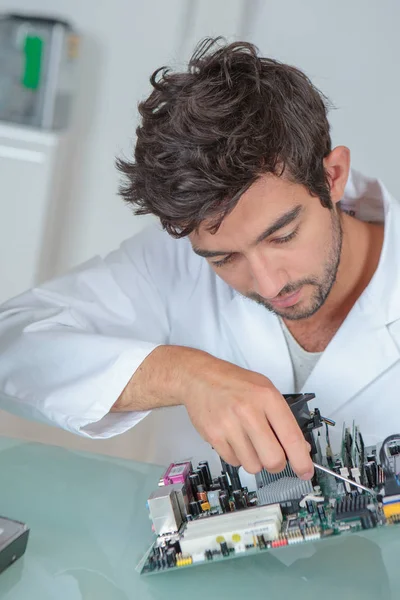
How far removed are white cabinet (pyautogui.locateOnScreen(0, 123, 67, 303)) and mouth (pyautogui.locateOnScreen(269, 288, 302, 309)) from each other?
154 centimetres

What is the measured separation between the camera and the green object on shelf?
2.70m

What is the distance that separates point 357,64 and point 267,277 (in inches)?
54.6

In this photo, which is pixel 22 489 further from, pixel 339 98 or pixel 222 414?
pixel 339 98

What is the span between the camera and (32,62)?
271 centimetres

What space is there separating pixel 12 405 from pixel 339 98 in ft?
5.16

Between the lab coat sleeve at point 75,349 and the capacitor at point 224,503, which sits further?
the lab coat sleeve at point 75,349

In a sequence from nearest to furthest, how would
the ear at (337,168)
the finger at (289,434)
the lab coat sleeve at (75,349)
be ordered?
the finger at (289,434), the lab coat sleeve at (75,349), the ear at (337,168)

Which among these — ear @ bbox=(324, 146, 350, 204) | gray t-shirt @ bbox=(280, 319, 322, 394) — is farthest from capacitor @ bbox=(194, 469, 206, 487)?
ear @ bbox=(324, 146, 350, 204)

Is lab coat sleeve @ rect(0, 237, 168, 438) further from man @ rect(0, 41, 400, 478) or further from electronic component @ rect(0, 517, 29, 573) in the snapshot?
electronic component @ rect(0, 517, 29, 573)

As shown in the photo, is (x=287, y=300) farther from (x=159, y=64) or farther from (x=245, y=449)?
(x=159, y=64)

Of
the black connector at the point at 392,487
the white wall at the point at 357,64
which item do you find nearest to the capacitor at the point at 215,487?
the black connector at the point at 392,487

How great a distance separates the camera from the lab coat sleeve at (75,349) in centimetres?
136

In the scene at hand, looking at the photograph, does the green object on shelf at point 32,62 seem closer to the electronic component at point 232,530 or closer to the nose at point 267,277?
the nose at point 267,277

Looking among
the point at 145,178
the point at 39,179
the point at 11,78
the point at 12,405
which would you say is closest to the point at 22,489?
the point at 12,405
